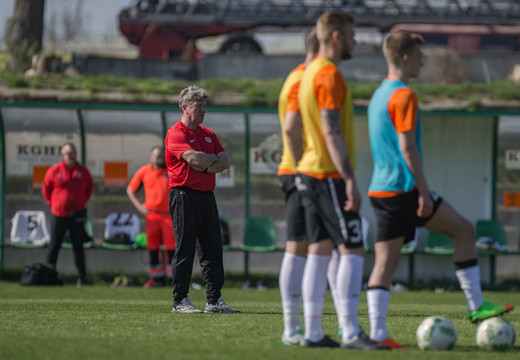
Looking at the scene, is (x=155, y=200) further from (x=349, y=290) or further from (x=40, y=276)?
(x=349, y=290)

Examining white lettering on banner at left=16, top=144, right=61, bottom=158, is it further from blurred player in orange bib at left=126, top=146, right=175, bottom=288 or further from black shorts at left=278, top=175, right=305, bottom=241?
black shorts at left=278, top=175, right=305, bottom=241

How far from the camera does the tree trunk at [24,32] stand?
21.0 m

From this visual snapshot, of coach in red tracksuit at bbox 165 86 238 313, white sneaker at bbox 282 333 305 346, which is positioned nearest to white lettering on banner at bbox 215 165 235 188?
coach in red tracksuit at bbox 165 86 238 313

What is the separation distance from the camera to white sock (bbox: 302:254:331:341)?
511 cm

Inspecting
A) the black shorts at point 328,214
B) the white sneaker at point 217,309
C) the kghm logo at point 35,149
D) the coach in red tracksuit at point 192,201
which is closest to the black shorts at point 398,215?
the black shorts at point 328,214

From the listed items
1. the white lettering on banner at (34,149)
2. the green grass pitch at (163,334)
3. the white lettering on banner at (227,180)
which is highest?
the white lettering on banner at (34,149)

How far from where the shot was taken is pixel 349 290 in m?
5.09

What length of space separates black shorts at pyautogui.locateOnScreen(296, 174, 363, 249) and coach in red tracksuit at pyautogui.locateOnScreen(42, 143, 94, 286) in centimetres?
803

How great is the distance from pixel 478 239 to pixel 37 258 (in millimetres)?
7161

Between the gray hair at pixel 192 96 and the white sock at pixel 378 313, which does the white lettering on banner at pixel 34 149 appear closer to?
the gray hair at pixel 192 96

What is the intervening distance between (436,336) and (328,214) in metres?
0.99

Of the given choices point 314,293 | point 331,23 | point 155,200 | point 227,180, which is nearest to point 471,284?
point 314,293

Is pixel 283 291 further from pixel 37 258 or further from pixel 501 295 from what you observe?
pixel 37 258

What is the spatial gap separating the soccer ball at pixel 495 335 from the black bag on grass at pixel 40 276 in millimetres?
8676
